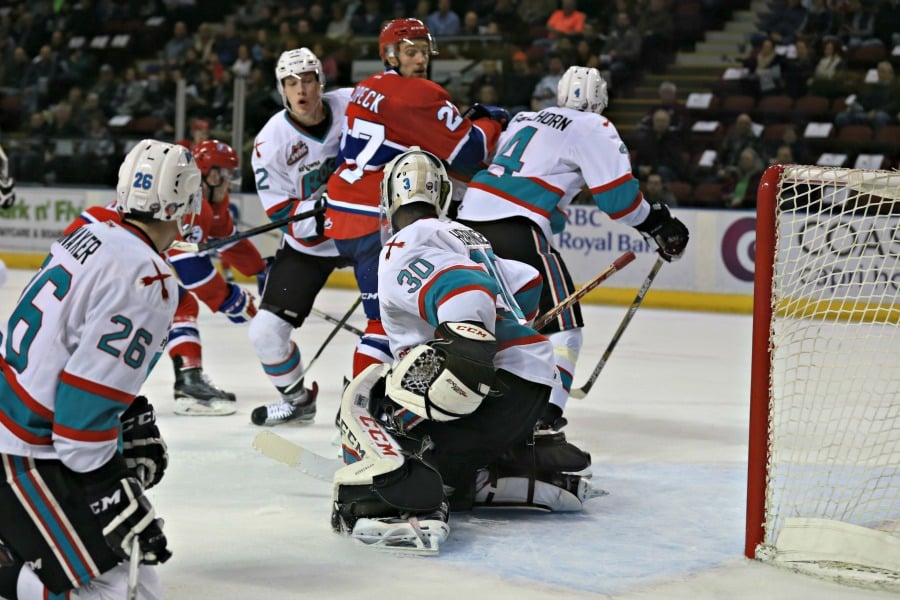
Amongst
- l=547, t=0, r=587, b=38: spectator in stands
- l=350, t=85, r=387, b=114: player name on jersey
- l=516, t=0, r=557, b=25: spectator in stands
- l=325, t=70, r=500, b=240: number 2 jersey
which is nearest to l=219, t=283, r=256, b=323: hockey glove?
l=325, t=70, r=500, b=240: number 2 jersey

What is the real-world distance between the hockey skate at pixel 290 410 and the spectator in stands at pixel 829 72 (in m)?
6.35

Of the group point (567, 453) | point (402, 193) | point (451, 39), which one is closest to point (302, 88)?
point (402, 193)

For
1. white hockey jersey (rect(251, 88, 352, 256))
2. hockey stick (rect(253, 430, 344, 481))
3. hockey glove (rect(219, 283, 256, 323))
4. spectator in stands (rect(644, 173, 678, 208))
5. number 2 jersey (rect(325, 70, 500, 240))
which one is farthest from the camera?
spectator in stands (rect(644, 173, 678, 208))

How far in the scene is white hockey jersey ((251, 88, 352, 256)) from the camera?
14.2 ft

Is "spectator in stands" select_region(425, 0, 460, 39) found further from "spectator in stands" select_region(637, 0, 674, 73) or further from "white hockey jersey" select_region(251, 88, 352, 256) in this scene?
"white hockey jersey" select_region(251, 88, 352, 256)

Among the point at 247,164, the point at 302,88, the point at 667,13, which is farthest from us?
the point at 667,13

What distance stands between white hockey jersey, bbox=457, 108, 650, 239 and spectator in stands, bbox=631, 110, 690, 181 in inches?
207

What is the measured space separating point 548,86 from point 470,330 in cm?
765

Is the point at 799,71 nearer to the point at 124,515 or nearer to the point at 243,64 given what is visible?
the point at 243,64

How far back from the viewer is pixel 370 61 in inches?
440

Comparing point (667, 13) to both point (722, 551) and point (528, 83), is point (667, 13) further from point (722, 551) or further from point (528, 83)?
point (722, 551)

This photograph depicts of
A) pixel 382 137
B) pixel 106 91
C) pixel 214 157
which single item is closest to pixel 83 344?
pixel 382 137

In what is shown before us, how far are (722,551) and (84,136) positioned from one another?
31.4 ft

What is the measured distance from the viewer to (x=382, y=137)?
3861mm
